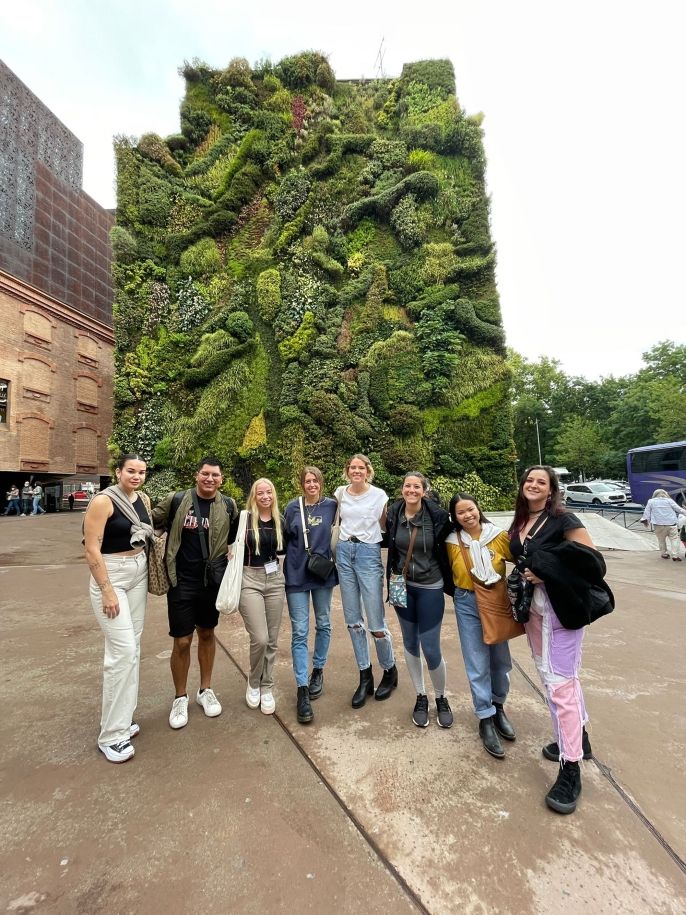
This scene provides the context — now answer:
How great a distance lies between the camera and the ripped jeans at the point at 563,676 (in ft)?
7.45

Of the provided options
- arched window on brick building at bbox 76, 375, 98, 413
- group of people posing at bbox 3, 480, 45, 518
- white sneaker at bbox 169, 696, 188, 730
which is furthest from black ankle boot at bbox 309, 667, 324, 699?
arched window on brick building at bbox 76, 375, 98, 413

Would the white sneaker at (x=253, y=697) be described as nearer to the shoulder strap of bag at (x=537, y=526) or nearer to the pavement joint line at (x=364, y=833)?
the pavement joint line at (x=364, y=833)

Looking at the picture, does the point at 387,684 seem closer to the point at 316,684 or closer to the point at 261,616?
the point at 316,684

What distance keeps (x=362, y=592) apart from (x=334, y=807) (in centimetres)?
138

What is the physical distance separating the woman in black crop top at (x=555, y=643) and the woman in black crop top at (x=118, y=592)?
8.20 feet

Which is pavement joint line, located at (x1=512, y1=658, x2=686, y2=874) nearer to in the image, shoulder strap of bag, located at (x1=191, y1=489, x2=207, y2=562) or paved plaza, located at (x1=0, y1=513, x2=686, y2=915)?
paved plaza, located at (x1=0, y1=513, x2=686, y2=915)

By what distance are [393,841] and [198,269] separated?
15.8 m

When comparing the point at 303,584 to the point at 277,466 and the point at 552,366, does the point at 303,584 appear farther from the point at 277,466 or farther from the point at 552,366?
the point at 552,366

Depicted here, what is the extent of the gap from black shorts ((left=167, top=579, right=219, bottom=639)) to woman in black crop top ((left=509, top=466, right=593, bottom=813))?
220 centimetres

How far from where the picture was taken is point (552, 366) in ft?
132

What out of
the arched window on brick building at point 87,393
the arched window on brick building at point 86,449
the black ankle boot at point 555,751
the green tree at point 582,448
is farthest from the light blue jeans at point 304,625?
the green tree at point 582,448

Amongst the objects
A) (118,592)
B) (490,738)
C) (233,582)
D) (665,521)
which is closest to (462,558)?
(490,738)

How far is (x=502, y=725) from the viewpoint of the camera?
112 inches

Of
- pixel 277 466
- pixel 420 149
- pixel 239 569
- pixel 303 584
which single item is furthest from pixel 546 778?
pixel 420 149
